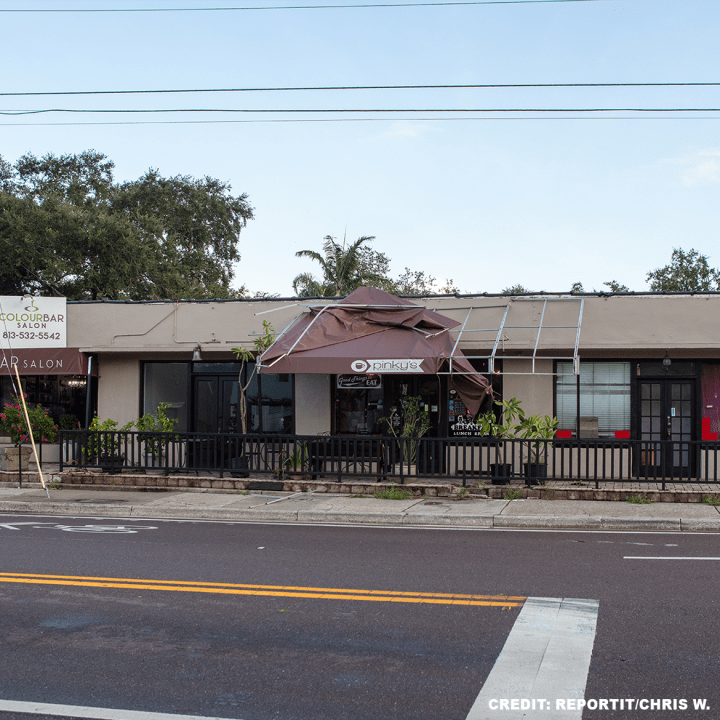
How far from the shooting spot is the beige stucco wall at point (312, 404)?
53.2 feet

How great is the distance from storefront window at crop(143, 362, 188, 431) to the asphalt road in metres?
7.31

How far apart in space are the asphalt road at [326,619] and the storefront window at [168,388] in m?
7.31

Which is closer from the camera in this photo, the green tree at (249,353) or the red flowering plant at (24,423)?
the green tree at (249,353)

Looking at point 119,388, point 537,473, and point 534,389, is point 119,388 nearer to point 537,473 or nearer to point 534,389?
point 534,389

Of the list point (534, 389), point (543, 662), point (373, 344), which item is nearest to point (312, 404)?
point (373, 344)

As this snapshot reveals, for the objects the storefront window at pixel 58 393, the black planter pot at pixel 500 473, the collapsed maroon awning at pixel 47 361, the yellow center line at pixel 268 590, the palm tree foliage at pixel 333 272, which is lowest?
the yellow center line at pixel 268 590

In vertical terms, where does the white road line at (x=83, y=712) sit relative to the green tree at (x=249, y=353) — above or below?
below

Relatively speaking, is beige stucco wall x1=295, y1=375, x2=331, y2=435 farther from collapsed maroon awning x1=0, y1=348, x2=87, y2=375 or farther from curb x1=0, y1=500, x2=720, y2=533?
collapsed maroon awning x1=0, y1=348, x2=87, y2=375

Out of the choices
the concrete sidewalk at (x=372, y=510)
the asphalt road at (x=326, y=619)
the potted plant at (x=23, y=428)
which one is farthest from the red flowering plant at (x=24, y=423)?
the asphalt road at (x=326, y=619)

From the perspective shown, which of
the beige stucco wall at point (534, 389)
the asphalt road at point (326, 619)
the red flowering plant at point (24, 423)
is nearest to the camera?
the asphalt road at point (326, 619)

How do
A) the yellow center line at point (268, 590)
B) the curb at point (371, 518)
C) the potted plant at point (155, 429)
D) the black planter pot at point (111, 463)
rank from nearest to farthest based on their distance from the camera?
1. the yellow center line at point (268, 590)
2. the curb at point (371, 518)
3. the potted plant at point (155, 429)
4. the black planter pot at point (111, 463)

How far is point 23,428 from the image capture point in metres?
16.3

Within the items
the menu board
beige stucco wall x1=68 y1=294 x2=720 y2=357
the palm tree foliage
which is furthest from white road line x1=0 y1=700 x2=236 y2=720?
the palm tree foliage

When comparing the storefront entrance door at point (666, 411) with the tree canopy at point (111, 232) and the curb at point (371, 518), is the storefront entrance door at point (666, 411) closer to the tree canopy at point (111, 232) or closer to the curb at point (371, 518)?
the curb at point (371, 518)
